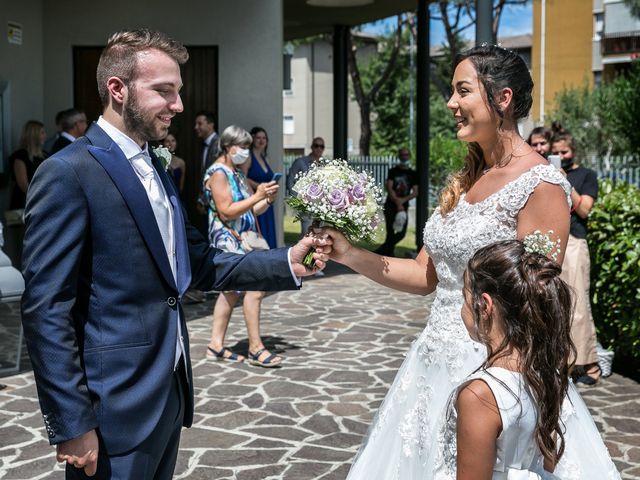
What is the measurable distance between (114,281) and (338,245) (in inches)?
57.3

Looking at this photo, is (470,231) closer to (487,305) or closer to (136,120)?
(487,305)

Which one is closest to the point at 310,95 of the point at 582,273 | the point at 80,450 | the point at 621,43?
the point at 621,43

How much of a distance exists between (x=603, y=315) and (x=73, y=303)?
6.49m

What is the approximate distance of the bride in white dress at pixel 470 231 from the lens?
357cm

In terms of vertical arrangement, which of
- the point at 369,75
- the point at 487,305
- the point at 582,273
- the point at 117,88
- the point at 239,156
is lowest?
the point at 582,273

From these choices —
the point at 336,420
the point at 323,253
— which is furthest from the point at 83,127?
the point at 323,253

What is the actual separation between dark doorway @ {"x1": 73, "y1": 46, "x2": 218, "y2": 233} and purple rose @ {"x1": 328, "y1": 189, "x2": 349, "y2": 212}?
30.7ft

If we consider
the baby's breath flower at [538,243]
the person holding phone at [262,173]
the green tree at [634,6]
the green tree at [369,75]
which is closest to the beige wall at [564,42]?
the green tree at [634,6]

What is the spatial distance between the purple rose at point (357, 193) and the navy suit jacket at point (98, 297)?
47.6 inches

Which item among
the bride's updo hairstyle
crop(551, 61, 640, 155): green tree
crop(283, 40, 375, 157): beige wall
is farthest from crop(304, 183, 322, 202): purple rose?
crop(283, 40, 375, 157): beige wall

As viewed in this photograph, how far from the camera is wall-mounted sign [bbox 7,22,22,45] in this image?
1235 cm

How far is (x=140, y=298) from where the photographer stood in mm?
2879

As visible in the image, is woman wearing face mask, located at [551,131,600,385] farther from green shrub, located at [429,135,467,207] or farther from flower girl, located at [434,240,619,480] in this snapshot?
green shrub, located at [429,135,467,207]

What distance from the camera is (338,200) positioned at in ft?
13.1
